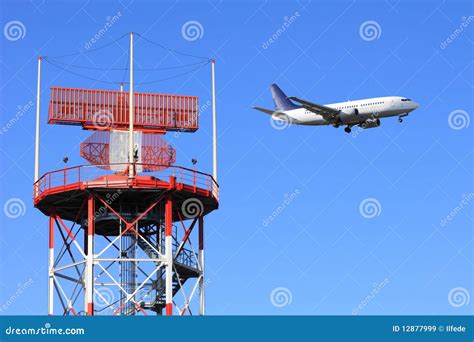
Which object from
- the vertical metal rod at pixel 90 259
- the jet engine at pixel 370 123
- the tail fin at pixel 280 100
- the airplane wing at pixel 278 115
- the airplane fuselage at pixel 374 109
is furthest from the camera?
the tail fin at pixel 280 100

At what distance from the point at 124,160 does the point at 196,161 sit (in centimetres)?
515

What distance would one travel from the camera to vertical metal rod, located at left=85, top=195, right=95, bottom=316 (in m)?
78.1

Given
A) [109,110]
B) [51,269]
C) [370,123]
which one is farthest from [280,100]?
[51,269]

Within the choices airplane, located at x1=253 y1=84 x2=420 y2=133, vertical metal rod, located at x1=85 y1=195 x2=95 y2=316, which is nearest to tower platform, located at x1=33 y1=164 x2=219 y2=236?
vertical metal rod, located at x1=85 y1=195 x2=95 y2=316

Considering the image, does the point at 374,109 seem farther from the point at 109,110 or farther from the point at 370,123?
the point at 109,110

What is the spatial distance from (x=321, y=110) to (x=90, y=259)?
61398 mm

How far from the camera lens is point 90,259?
7881cm

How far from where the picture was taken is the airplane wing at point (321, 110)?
133625 millimetres

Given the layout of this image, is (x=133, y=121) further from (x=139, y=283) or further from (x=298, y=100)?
(x=298, y=100)

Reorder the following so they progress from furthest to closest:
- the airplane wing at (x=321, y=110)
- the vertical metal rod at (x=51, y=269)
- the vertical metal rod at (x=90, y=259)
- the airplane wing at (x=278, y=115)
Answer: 1. the airplane wing at (x=278, y=115)
2. the airplane wing at (x=321, y=110)
3. the vertical metal rod at (x=51, y=269)
4. the vertical metal rod at (x=90, y=259)

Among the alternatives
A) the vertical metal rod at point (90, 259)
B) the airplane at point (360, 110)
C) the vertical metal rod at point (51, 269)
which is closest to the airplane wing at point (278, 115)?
the airplane at point (360, 110)

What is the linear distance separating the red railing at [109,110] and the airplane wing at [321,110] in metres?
46.1

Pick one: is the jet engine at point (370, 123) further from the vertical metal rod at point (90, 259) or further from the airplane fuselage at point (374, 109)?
the vertical metal rod at point (90, 259)
